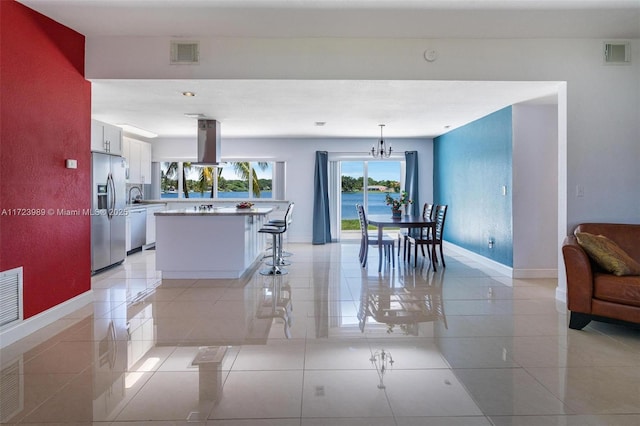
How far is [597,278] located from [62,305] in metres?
4.64

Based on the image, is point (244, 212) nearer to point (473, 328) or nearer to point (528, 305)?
point (473, 328)

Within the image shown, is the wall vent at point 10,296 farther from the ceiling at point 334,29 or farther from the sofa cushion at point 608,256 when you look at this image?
the sofa cushion at point 608,256

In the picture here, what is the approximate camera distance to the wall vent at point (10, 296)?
2840 mm

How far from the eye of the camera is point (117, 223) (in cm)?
579

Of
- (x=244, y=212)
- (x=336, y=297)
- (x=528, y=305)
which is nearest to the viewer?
(x=528, y=305)

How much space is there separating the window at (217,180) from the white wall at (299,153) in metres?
0.28

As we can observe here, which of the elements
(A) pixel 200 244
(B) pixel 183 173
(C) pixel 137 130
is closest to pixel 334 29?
(A) pixel 200 244

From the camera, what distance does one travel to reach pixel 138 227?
6973 millimetres

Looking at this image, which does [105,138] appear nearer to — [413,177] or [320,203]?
[320,203]

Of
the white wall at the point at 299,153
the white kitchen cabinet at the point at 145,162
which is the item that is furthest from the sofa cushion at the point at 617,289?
the white kitchen cabinet at the point at 145,162

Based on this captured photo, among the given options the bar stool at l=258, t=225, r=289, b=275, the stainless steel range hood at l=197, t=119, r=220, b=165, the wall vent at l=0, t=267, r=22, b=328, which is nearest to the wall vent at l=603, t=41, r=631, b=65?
the bar stool at l=258, t=225, r=289, b=275

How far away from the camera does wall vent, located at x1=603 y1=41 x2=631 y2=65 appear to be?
3.89 m

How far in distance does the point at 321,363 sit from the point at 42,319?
2.48m

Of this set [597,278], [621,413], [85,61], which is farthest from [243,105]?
[621,413]
